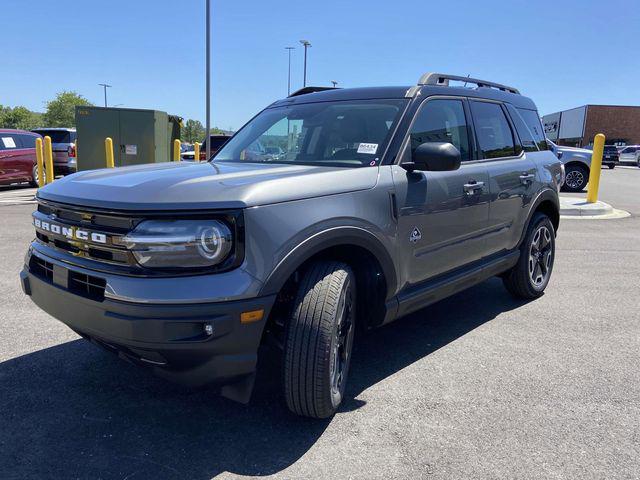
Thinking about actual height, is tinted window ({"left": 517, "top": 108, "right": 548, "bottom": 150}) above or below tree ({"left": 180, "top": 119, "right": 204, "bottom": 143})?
below

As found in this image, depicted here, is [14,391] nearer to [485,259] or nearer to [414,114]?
[414,114]

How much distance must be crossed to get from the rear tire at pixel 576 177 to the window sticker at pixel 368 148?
14.4 meters

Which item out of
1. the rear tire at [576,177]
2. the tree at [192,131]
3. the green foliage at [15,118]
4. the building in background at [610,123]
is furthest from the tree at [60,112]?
the rear tire at [576,177]

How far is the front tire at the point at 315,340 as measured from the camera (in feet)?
8.37

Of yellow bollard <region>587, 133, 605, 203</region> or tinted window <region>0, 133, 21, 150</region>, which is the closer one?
yellow bollard <region>587, 133, 605, 203</region>

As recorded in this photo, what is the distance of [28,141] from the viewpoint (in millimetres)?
14805

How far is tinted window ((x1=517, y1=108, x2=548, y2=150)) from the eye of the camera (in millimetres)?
5023

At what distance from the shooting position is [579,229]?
9367mm

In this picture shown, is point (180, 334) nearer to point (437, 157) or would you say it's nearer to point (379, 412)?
point (379, 412)

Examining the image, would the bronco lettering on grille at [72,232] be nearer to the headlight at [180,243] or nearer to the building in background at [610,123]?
the headlight at [180,243]

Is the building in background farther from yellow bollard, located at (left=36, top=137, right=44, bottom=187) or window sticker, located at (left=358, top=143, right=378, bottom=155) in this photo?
window sticker, located at (left=358, top=143, right=378, bottom=155)

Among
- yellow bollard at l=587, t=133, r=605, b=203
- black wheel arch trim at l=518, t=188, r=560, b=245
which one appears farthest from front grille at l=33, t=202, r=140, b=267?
yellow bollard at l=587, t=133, r=605, b=203

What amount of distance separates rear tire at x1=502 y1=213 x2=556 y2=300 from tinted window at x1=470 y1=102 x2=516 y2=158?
81 cm

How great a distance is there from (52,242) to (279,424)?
5.02 ft
